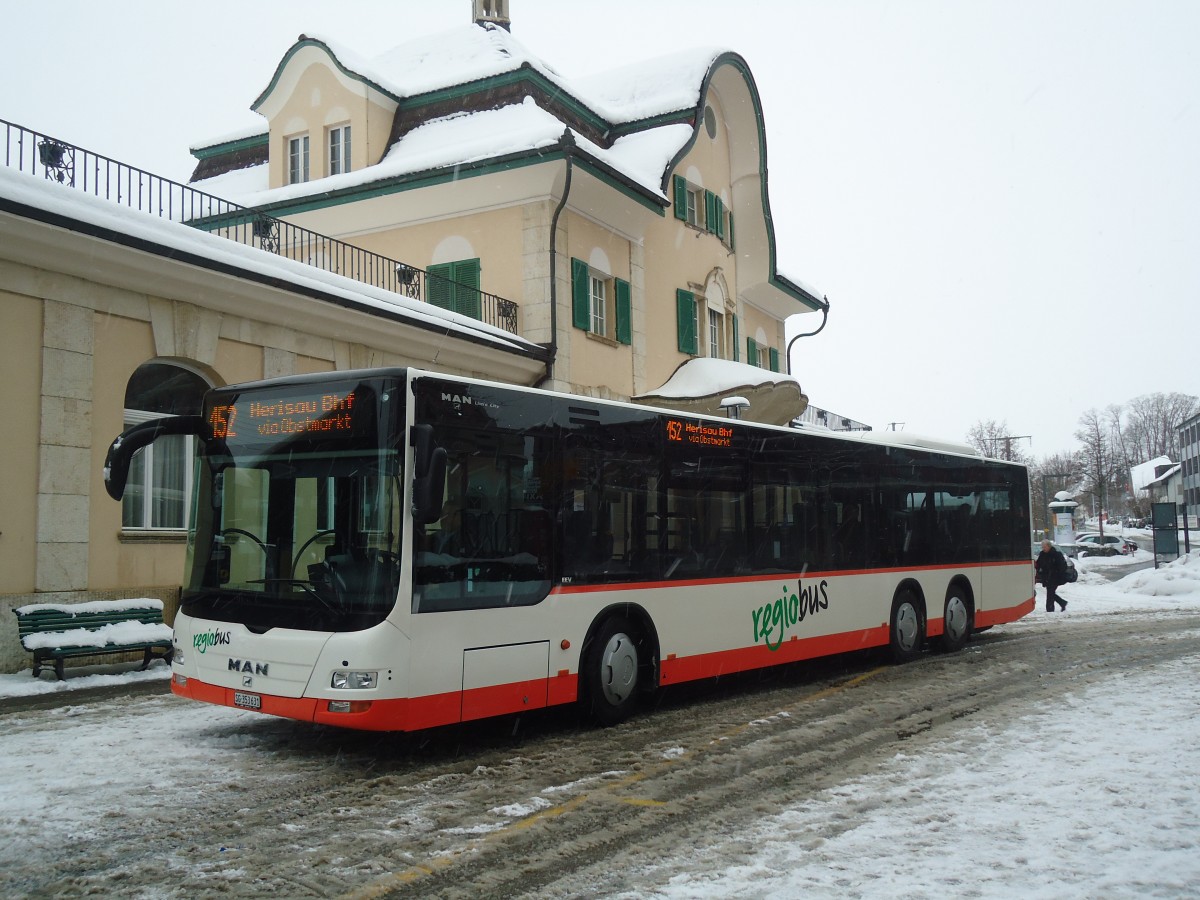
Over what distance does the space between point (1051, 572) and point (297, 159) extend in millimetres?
19656

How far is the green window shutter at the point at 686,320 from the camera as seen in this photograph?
2633 cm

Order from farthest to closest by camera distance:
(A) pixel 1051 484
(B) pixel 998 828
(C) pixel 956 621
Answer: (A) pixel 1051 484 < (C) pixel 956 621 < (B) pixel 998 828

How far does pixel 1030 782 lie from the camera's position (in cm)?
681

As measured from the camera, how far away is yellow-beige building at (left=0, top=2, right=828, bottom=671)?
12398mm

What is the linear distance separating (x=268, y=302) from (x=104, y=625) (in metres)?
5.19

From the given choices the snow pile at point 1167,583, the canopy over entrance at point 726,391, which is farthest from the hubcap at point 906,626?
the snow pile at point 1167,583

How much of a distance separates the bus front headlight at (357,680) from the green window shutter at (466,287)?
13.6 meters

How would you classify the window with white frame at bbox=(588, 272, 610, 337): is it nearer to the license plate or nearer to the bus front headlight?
the license plate

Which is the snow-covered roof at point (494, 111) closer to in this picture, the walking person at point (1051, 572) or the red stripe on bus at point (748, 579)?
the red stripe on bus at point (748, 579)

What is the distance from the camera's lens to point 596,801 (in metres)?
6.50

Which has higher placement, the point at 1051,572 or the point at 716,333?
the point at 716,333

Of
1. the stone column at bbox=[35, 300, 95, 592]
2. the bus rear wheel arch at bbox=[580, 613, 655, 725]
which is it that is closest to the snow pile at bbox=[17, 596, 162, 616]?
the stone column at bbox=[35, 300, 95, 592]

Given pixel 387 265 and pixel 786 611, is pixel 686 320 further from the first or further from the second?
pixel 786 611

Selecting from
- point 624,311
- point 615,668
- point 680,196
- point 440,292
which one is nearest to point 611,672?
point 615,668
